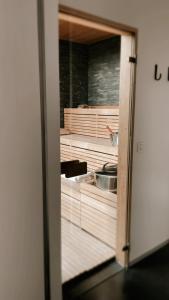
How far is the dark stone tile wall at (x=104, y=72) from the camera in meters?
3.13

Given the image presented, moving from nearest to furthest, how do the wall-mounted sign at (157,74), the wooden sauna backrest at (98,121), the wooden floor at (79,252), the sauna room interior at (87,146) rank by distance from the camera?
the sauna room interior at (87,146) → the wall-mounted sign at (157,74) → the wooden floor at (79,252) → the wooden sauna backrest at (98,121)

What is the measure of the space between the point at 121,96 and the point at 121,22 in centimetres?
55

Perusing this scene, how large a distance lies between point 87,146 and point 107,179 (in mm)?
398

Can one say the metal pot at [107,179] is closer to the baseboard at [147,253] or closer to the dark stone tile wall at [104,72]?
the baseboard at [147,253]

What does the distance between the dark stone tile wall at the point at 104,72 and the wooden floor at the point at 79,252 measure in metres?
1.67

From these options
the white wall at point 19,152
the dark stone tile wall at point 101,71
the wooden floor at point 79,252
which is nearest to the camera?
the white wall at point 19,152

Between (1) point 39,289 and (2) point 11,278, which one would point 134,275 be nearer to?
(1) point 39,289

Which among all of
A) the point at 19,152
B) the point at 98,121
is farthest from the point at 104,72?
the point at 19,152

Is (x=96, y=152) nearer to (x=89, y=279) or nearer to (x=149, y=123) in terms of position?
(x=149, y=123)

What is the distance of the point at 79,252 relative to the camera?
232 cm

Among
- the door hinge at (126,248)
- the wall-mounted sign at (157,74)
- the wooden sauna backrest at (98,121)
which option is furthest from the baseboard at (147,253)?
the wall-mounted sign at (157,74)

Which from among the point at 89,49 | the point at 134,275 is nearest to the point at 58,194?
the point at 134,275

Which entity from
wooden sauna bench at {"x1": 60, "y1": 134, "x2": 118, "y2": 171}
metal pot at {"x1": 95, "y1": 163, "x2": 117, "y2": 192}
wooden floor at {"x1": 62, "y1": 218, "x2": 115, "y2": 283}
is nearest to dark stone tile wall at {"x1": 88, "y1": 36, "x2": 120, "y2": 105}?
wooden sauna bench at {"x1": 60, "y1": 134, "x2": 118, "y2": 171}

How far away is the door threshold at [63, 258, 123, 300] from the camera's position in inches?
75.0
